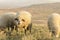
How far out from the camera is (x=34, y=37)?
11.8m

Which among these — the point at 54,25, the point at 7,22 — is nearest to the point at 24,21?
the point at 7,22

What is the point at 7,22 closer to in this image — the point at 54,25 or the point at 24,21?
the point at 24,21

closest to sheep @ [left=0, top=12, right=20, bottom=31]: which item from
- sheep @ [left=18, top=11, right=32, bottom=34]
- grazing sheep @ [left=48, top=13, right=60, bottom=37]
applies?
sheep @ [left=18, top=11, right=32, bottom=34]

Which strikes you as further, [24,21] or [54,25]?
[24,21]

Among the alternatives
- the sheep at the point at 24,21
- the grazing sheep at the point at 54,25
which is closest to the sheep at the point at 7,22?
the sheep at the point at 24,21

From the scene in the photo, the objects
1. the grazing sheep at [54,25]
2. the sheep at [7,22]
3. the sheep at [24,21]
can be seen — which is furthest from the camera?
the sheep at [7,22]

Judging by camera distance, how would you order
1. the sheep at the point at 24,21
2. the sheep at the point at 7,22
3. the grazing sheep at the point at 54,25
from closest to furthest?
the sheep at the point at 24,21
the grazing sheep at the point at 54,25
the sheep at the point at 7,22

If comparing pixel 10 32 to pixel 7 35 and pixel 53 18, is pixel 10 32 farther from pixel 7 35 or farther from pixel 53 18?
pixel 53 18

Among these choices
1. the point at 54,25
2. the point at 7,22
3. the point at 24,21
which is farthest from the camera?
the point at 7,22

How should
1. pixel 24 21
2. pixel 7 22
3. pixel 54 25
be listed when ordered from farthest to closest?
pixel 7 22
pixel 24 21
pixel 54 25

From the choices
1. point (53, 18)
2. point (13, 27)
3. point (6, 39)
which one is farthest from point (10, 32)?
point (53, 18)

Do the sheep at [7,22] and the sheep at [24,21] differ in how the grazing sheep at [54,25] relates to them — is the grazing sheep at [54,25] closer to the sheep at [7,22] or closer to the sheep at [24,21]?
the sheep at [24,21]

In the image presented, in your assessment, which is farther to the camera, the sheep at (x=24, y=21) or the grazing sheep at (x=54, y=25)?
the grazing sheep at (x=54, y=25)

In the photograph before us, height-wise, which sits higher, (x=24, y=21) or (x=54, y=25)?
(x=24, y=21)
